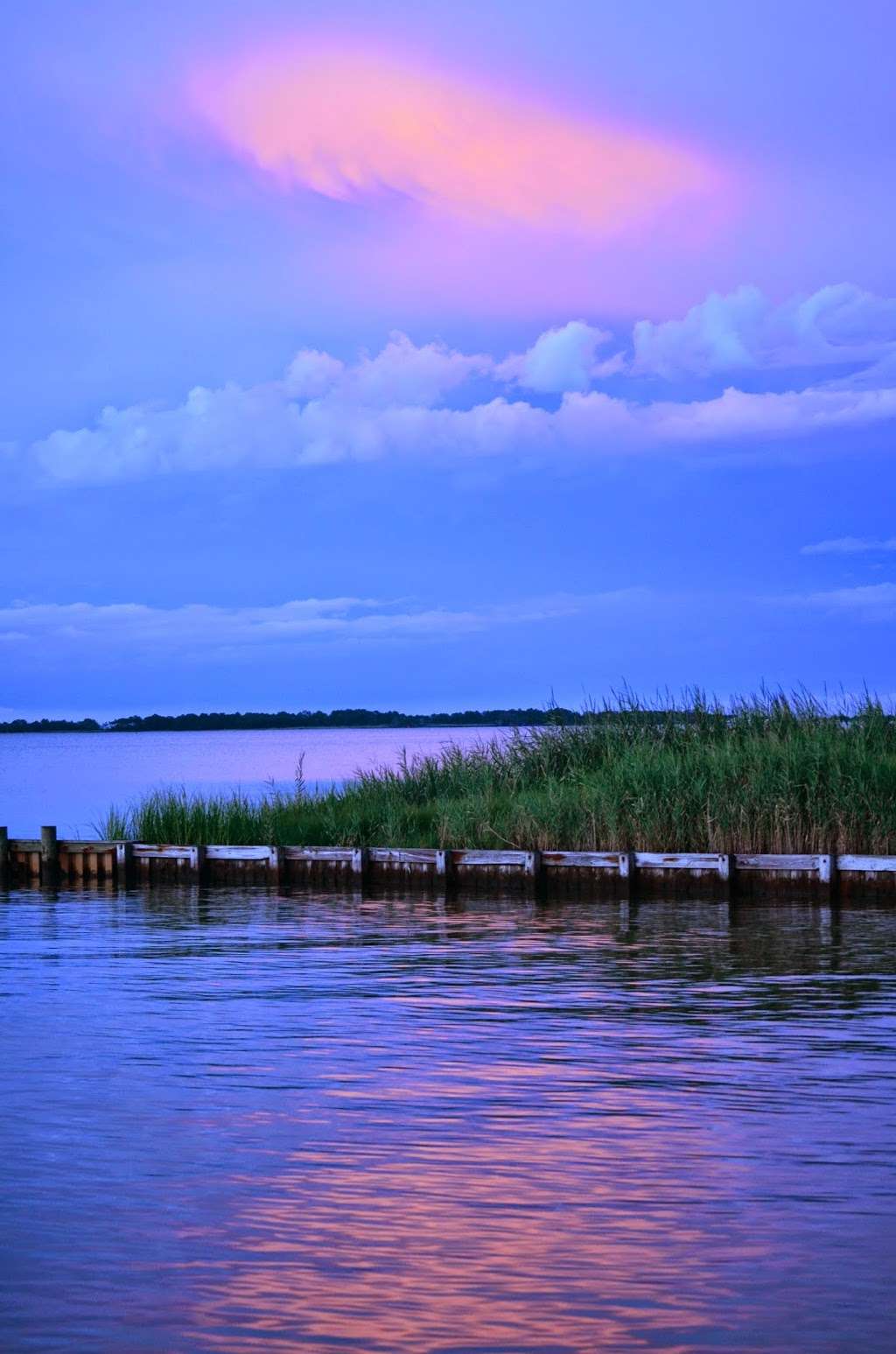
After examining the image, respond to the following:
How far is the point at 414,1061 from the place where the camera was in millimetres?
14617

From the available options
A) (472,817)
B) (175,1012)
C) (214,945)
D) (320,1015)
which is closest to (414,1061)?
(320,1015)

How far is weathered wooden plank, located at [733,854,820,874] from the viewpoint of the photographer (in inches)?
1043

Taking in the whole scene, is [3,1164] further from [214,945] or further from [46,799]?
[46,799]

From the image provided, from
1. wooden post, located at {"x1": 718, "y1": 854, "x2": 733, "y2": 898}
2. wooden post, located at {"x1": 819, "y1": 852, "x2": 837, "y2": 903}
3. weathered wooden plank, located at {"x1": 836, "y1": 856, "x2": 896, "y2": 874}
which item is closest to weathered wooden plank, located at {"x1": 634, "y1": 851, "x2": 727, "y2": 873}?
wooden post, located at {"x1": 718, "y1": 854, "x2": 733, "y2": 898}

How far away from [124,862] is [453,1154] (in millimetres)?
21999

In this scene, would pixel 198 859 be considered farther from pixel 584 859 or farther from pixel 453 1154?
pixel 453 1154

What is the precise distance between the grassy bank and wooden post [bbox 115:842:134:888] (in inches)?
43.8

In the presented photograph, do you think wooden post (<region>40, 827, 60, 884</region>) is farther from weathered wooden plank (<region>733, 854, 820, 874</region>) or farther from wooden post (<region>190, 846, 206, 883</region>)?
weathered wooden plank (<region>733, 854, 820, 874</region>)

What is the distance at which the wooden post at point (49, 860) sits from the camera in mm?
32875

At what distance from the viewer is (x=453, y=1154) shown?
11344 mm

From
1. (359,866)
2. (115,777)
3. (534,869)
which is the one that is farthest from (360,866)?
(115,777)

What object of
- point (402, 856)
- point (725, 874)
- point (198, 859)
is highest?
point (402, 856)

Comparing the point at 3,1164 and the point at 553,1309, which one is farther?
the point at 3,1164

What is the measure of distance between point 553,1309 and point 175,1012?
10.1 meters
